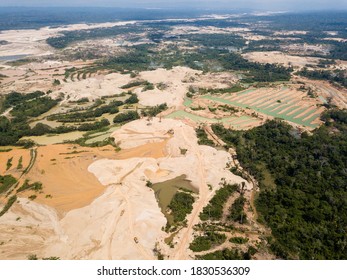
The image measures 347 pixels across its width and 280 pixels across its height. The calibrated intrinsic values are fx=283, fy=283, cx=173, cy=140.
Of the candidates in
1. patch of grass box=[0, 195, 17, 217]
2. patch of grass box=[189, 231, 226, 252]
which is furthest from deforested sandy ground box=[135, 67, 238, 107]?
patch of grass box=[189, 231, 226, 252]

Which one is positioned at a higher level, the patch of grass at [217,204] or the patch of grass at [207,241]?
the patch of grass at [207,241]

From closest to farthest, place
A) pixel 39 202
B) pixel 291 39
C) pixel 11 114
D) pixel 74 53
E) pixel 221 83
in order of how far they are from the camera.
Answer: pixel 39 202, pixel 11 114, pixel 221 83, pixel 74 53, pixel 291 39

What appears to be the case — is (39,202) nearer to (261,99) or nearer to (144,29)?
(261,99)

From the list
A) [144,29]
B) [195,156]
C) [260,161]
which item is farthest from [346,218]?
[144,29]

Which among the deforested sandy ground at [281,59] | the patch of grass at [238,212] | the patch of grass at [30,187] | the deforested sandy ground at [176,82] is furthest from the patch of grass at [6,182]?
the deforested sandy ground at [281,59]

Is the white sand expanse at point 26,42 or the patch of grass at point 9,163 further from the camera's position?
the white sand expanse at point 26,42

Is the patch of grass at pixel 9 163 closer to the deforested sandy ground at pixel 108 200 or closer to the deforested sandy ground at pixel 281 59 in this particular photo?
the deforested sandy ground at pixel 108 200

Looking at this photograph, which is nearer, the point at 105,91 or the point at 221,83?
the point at 105,91

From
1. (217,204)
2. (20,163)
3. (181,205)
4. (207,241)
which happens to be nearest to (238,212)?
(217,204)
